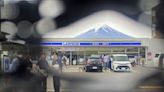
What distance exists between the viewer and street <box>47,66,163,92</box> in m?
2.08

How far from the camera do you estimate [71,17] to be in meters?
2.11

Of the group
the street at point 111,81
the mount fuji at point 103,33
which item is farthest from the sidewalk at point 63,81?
the mount fuji at point 103,33

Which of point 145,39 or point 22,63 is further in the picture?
point 22,63

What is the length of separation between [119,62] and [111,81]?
0.19 metres

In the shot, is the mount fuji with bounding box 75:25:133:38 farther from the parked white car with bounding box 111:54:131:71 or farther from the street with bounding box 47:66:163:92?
the street with bounding box 47:66:163:92

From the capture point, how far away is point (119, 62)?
79.0 inches

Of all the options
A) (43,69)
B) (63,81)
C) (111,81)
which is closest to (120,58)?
(111,81)

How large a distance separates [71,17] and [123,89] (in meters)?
0.73

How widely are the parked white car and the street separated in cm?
5

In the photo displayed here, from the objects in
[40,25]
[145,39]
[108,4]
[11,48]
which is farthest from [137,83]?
[11,48]

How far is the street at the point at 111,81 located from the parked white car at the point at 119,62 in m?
0.05

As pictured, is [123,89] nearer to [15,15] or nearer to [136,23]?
[136,23]

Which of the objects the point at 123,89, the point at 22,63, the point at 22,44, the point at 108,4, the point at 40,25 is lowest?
the point at 123,89

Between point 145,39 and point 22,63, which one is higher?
point 145,39
